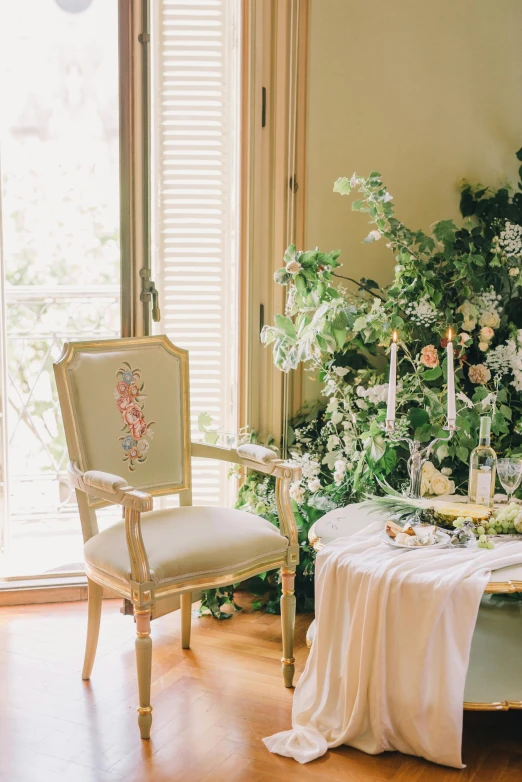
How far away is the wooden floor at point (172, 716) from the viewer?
221 centimetres

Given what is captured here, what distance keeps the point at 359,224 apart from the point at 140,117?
936mm

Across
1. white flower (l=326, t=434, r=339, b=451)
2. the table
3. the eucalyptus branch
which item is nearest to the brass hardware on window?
the eucalyptus branch

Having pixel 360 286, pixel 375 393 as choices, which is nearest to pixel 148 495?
pixel 375 393

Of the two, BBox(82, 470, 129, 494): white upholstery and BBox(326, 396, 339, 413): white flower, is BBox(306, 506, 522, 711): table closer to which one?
BBox(326, 396, 339, 413): white flower

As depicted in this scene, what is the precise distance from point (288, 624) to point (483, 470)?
776 mm

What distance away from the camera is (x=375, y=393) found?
2.98 meters

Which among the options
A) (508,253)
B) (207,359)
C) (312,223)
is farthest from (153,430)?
(508,253)

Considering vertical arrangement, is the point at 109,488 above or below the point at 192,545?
above

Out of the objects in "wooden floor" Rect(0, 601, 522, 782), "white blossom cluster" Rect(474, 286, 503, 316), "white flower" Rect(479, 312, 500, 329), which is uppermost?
"white blossom cluster" Rect(474, 286, 503, 316)

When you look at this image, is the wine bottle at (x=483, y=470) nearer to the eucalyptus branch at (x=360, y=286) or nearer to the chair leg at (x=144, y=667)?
the eucalyptus branch at (x=360, y=286)

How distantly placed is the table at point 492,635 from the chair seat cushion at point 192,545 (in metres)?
0.18

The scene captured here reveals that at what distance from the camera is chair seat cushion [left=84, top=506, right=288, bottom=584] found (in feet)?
7.80

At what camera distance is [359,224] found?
11.0 feet

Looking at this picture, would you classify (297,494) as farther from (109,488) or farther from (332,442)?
(109,488)
